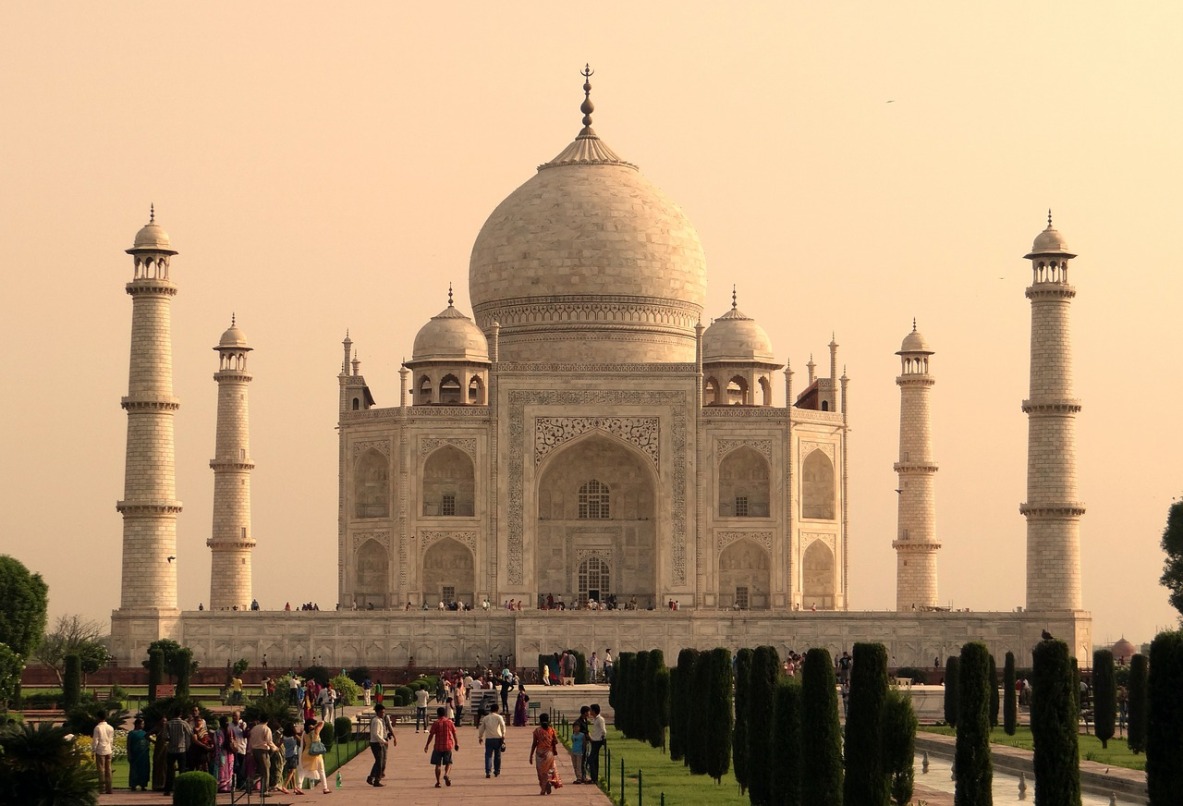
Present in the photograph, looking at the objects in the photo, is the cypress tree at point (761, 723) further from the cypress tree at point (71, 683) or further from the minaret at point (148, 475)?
the minaret at point (148, 475)

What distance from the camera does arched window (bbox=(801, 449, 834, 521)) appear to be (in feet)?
144

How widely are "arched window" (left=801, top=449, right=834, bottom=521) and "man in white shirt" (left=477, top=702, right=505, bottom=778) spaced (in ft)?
75.7

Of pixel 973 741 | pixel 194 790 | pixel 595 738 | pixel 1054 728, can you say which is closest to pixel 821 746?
pixel 973 741

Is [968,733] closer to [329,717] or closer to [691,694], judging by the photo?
[691,694]

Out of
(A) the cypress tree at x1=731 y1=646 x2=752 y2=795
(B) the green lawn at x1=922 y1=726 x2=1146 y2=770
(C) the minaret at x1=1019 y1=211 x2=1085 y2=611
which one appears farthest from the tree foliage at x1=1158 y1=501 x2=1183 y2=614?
(A) the cypress tree at x1=731 y1=646 x2=752 y2=795

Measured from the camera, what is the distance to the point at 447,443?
4228 centimetres

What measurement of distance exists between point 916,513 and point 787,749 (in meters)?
27.1

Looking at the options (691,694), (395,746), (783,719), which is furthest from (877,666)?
(395,746)

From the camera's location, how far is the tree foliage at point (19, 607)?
3434 cm

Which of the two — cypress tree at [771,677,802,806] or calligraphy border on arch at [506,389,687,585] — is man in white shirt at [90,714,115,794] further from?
calligraphy border on arch at [506,389,687,585]

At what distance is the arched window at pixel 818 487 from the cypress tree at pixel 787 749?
84.4 feet

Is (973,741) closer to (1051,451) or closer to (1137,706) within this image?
(1137,706)

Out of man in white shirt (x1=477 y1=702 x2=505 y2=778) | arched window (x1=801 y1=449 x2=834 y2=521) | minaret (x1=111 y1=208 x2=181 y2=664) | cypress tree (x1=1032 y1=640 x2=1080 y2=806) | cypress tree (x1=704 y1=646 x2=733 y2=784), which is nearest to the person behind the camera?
cypress tree (x1=1032 y1=640 x2=1080 y2=806)

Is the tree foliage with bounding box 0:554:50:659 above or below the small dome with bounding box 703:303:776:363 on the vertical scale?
below
